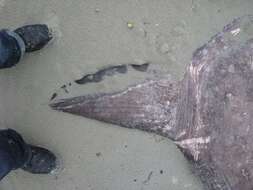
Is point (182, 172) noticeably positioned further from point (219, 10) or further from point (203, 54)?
point (219, 10)

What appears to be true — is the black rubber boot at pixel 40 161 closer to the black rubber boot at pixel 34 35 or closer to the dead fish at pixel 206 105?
the dead fish at pixel 206 105

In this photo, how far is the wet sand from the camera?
2029 mm

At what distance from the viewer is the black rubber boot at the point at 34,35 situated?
1999mm

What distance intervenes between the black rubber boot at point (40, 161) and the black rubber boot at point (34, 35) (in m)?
0.44

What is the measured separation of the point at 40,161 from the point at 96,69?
46cm

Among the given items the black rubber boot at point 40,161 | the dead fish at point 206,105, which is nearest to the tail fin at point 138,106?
the dead fish at point 206,105

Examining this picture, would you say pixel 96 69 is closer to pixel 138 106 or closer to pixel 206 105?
pixel 138 106

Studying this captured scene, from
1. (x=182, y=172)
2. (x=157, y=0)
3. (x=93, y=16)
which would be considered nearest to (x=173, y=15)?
(x=157, y=0)

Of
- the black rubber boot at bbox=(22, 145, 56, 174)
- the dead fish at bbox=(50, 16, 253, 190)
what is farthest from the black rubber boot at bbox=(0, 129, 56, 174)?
the dead fish at bbox=(50, 16, 253, 190)

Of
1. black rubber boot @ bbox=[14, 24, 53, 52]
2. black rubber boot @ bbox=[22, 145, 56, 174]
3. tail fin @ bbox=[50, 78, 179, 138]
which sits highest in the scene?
black rubber boot @ bbox=[14, 24, 53, 52]

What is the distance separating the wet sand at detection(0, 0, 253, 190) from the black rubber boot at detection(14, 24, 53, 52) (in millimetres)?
44

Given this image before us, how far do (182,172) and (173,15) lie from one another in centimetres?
69

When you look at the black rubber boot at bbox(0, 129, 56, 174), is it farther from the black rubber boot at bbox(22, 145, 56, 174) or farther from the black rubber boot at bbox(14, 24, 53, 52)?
the black rubber boot at bbox(14, 24, 53, 52)

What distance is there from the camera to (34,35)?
200 centimetres
